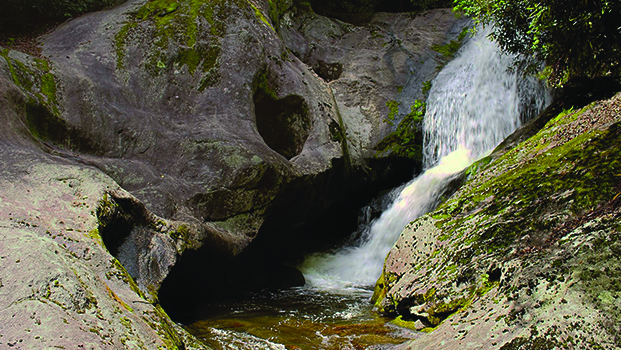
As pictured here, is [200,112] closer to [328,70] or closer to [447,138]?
[447,138]

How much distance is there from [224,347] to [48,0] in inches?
368

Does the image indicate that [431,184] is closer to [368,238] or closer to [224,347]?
[368,238]

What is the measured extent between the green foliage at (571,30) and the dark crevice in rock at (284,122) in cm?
425

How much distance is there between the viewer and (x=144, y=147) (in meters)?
7.72

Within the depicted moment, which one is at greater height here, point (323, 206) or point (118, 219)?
point (118, 219)

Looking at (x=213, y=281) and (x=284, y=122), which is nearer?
(x=213, y=281)

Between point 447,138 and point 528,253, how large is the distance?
8.38 meters

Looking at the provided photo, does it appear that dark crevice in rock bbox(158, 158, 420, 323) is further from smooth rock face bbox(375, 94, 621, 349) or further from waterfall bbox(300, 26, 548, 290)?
smooth rock face bbox(375, 94, 621, 349)

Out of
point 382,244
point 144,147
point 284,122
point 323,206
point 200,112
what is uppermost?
point 200,112

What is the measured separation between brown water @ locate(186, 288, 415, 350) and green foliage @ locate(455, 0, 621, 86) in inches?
188

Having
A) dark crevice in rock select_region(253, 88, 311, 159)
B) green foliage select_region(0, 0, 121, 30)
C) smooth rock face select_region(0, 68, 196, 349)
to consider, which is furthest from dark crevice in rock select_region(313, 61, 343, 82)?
smooth rock face select_region(0, 68, 196, 349)

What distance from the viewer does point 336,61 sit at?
1476cm

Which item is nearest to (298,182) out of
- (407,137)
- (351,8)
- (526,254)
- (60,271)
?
(407,137)

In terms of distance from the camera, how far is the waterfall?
9.55 m
